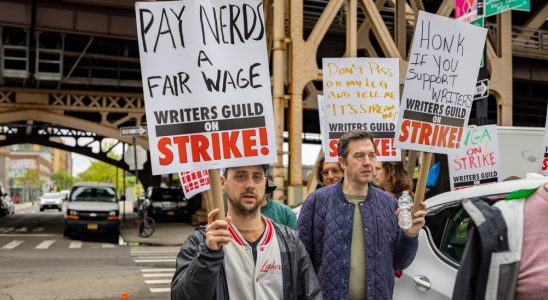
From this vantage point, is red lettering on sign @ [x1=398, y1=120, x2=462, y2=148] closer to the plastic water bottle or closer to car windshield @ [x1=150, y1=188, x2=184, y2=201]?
the plastic water bottle

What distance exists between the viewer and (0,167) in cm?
10850

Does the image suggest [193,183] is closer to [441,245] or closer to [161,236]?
[441,245]

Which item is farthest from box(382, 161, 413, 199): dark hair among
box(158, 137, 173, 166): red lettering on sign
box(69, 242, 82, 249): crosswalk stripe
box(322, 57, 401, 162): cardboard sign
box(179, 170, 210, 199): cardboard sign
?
box(69, 242, 82, 249): crosswalk stripe

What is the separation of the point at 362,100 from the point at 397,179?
1741 millimetres

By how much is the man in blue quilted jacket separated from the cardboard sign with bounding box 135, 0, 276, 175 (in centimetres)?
81

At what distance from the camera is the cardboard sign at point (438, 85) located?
4375mm

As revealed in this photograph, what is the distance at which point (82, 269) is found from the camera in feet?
41.0

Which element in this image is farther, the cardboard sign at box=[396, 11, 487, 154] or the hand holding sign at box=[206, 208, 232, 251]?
the cardboard sign at box=[396, 11, 487, 154]

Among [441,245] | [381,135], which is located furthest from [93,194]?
[441,245]

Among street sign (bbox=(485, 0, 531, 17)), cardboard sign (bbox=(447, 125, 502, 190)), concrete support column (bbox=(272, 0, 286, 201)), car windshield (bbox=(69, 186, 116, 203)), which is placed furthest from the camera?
car windshield (bbox=(69, 186, 116, 203))

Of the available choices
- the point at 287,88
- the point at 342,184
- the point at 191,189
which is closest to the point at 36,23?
the point at 287,88

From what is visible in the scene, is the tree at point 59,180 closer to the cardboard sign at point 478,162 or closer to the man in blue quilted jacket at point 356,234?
the cardboard sign at point 478,162

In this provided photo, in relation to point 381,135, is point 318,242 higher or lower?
lower

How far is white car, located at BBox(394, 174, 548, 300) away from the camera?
13.9 ft
